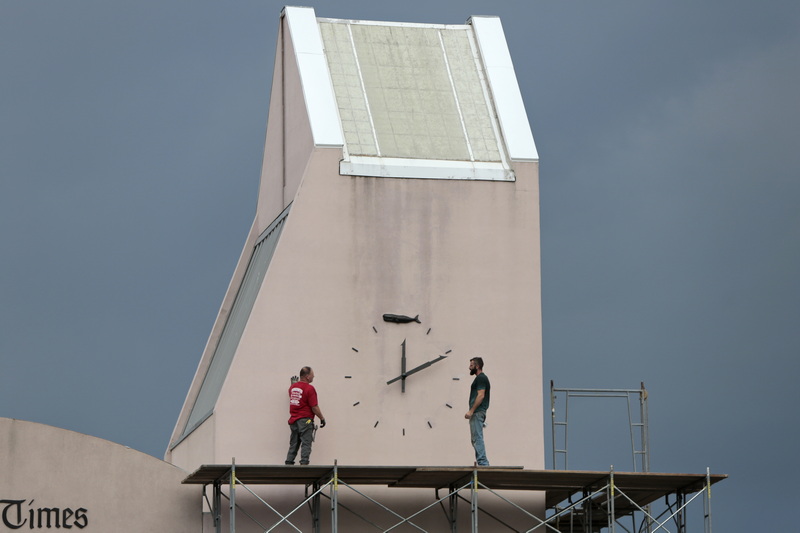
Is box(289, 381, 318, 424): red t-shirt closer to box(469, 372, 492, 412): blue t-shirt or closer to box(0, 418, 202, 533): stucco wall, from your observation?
box(0, 418, 202, 533): stucco wall

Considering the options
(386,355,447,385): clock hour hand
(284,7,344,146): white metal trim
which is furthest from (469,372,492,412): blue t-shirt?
(284,7,344,146): white metal trim

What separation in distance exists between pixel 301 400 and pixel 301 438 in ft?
1.95

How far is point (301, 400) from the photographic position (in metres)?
26.7

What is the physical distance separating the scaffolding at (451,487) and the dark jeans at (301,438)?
1.13 ft

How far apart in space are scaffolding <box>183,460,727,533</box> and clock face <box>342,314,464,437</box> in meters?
1.15

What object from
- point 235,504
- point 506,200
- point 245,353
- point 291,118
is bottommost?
point 235,504

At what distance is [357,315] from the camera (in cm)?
2794

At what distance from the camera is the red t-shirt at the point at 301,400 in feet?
87.5

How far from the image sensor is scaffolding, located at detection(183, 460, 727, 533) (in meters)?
26.0

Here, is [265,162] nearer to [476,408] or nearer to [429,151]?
[429,151]

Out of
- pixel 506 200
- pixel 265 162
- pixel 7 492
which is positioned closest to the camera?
pixel 7 492

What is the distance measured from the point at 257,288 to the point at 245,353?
240 centimetres

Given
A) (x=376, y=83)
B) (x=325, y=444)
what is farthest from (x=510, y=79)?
(x=325, y=444)

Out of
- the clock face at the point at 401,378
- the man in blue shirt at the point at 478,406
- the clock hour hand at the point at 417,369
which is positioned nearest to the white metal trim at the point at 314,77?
the clock face at the point at 401,378
